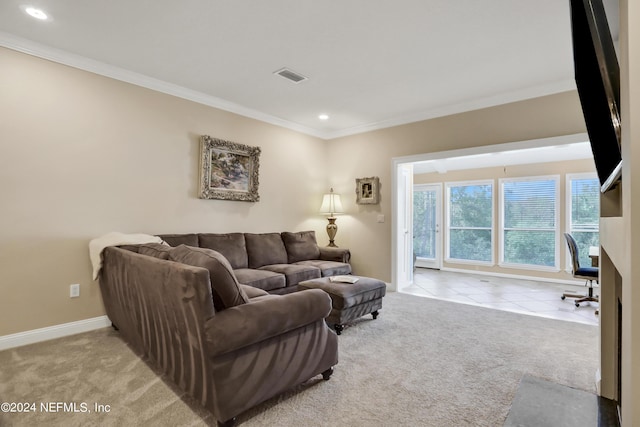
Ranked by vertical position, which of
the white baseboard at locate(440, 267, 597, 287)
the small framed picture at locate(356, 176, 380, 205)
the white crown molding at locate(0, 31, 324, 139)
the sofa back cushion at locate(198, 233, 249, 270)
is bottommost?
the white baseboard at locate(440, 267, 597, 287)

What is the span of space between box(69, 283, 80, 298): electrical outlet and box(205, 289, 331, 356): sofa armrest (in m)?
2.40

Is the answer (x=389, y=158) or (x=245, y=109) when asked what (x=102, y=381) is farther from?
(x=389, y=158)

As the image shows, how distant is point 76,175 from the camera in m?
3.08

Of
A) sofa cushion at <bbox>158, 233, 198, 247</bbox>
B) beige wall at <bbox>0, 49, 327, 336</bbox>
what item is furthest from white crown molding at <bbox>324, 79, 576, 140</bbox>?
sofa cushion at <bbox>158, 233, 198, 247</bbox>

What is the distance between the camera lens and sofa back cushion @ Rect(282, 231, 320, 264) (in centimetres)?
473

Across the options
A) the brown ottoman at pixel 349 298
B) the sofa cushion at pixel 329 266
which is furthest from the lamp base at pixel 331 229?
the brown ottoman at pixel 349 298

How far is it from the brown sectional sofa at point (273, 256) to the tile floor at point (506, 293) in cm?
145

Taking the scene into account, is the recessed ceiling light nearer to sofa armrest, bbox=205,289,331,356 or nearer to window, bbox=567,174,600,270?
sofa armrest, bbox=205,289,331,356

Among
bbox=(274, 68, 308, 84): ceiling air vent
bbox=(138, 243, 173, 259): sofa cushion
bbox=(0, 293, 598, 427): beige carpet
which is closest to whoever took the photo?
bbox=(0, 293, 598, 427): beige carpet

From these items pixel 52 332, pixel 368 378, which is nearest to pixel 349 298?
pixel 368 378

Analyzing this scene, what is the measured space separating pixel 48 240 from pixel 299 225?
325cm

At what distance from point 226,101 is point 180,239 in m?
1.95

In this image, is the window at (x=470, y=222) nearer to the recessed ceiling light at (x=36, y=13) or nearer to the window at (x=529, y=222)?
the window at (x=529, y=222)

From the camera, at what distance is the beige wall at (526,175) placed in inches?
224
